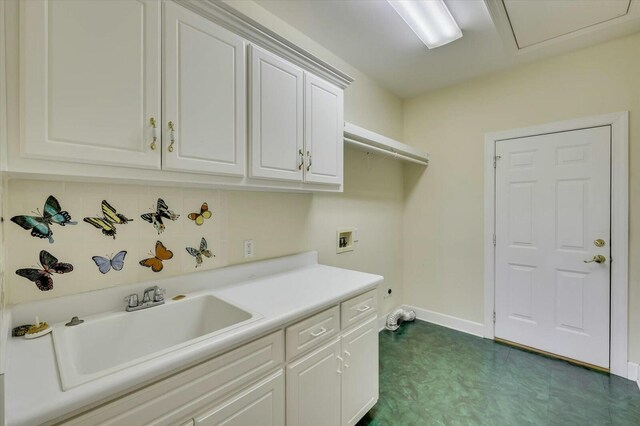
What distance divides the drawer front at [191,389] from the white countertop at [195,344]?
4 cm

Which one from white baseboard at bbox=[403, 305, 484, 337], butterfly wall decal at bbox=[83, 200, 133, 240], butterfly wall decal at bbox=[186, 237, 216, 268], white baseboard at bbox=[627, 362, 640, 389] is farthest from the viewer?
white baseboard at bbox=[403, 305, 484, 337]

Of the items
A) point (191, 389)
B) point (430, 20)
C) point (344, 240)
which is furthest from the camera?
point (344, 240)

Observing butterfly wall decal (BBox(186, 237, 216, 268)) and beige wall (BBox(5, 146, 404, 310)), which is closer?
beige wall (BBox(5, 146, 404, 310))

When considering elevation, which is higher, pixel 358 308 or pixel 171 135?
pixel 171 135

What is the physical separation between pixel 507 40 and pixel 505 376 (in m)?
2.70

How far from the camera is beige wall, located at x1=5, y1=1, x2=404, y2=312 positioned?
3.71ft

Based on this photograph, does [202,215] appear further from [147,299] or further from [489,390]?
[489,390]

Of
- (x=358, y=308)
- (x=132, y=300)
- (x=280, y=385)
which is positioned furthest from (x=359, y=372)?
(x=132, y=300)

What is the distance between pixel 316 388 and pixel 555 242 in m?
2.50

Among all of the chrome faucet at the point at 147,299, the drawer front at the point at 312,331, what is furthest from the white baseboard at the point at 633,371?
the chrome faucet at the point at 147,299

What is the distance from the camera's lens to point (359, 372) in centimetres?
166

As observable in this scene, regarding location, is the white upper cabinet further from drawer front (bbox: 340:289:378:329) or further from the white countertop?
drawer front (bbox: 340:289:378:329)

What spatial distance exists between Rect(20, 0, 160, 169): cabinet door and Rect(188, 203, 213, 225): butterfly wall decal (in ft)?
1.57

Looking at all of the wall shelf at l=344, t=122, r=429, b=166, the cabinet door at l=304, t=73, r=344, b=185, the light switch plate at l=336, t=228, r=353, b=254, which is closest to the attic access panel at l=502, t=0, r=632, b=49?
the wall shelf at l=344, t=122, r=429, b=166
